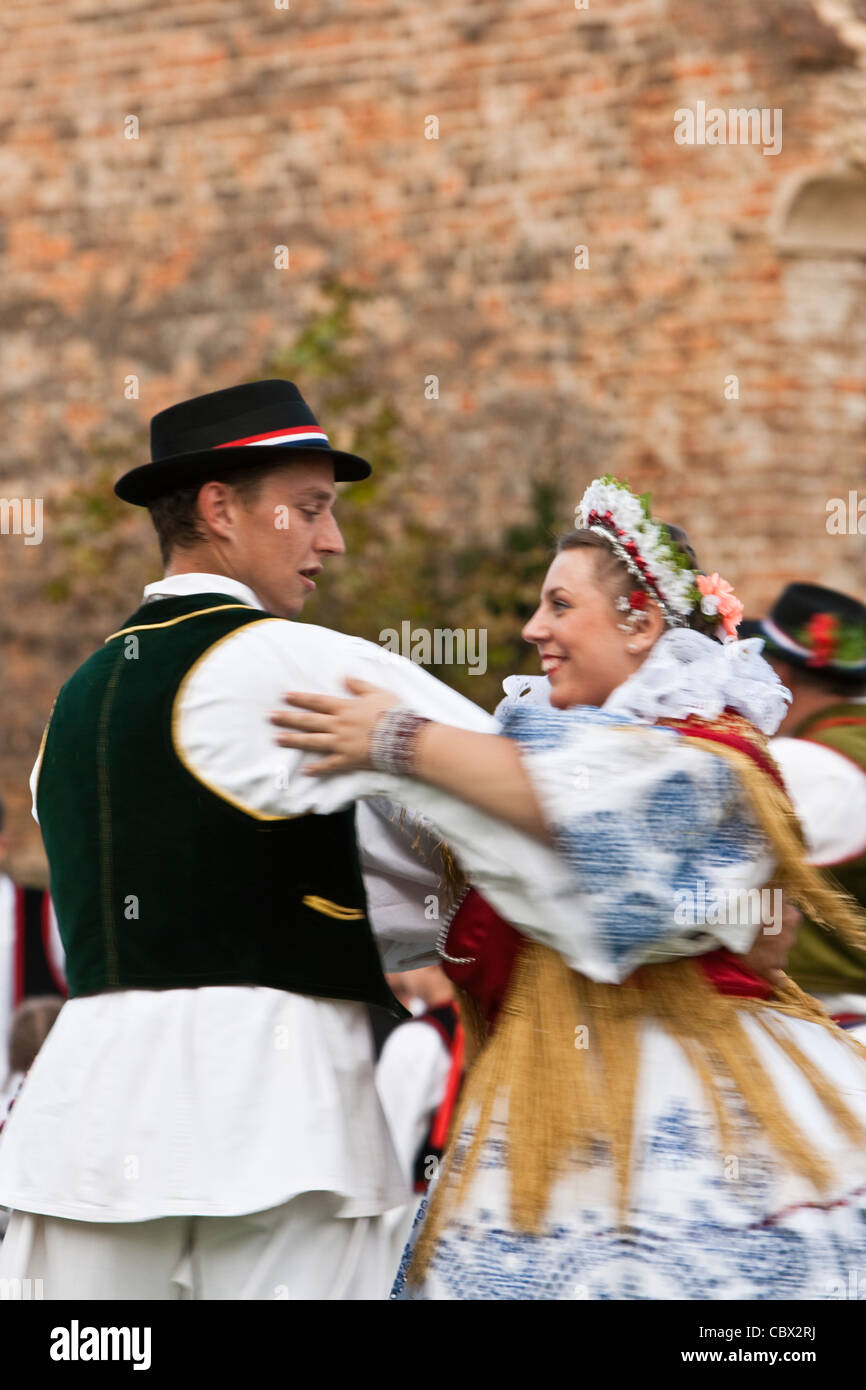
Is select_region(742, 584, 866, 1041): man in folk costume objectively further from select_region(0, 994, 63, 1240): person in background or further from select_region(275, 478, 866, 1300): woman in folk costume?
select_region(0, 994, 63, 1240): person in background

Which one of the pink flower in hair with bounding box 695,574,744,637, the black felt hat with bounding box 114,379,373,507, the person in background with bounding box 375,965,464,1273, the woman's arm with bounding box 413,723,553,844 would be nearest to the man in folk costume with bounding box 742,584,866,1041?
the pink flower in hair with bounding box 695,574,744,637

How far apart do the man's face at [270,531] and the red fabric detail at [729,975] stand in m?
0.83

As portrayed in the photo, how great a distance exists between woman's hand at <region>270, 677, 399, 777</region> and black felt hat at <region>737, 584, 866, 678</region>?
6.21 ft

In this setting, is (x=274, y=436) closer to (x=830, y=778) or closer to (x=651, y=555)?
(x=651, y=555)

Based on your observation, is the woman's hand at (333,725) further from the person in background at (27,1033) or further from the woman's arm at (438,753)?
the person in background at (27,1033)

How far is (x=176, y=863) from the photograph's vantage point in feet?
7.87

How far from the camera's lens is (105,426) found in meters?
11.1

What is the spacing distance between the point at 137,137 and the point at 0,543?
9.28 ft

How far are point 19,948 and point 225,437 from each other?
3.14 meters

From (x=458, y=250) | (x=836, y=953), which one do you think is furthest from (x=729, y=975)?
(x=458, y=250)

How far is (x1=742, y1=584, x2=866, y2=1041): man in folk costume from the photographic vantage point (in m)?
3.66

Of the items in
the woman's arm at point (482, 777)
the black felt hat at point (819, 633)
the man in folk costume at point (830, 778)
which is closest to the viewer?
the woman's arm at point (482, 777)

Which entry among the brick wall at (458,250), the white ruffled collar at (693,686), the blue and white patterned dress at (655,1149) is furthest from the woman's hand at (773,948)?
the brick wall at (458,250)

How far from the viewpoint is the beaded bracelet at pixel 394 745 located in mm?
2361
